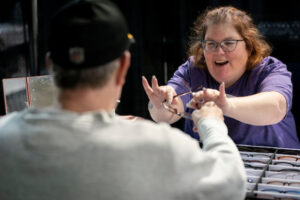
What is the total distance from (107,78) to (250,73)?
1369 mm

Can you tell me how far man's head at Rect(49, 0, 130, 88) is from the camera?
82 cm

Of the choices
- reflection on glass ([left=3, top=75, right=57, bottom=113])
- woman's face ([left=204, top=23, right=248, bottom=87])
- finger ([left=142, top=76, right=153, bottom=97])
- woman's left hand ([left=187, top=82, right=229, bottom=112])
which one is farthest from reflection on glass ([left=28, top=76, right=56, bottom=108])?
woman's face ([left=204, top=23, right=248, bottom=87])

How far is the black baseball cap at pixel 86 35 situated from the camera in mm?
820

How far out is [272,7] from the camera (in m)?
3.22

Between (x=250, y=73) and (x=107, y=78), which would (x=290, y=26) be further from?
(x=107, y=78)

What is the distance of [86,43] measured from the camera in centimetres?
82

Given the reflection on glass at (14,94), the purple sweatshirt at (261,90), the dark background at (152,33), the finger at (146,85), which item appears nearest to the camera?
the reflection on glass at (14,94)

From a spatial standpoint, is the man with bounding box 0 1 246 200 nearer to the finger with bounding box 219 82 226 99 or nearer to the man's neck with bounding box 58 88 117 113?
the man's neck with bounding box 58 88 117 113

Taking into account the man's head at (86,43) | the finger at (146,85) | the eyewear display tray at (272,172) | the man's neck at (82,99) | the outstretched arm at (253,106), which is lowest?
the eyewear display tray at (272,172)

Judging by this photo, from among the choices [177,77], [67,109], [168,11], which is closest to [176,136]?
[67,109]

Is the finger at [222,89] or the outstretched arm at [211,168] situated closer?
the outstretched arm at [211,168]

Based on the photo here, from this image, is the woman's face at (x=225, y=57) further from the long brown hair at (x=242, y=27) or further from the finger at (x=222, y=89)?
the finger at (x=222, y=89)

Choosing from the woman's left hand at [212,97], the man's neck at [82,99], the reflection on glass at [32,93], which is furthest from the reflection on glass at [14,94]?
the man's neck at [82,99]

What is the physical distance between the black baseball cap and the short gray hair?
0.04 ft
